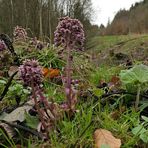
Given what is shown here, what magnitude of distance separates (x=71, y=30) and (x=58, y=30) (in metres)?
0.07

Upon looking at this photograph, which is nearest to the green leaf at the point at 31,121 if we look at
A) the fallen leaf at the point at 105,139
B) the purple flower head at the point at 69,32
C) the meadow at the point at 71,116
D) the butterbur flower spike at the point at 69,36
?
the meadow at the point at 71,116

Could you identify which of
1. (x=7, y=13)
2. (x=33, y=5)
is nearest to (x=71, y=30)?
(x=33, y=5)

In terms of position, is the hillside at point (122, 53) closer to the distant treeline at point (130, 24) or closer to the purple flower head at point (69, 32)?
the purple flower head at point (69, 32)

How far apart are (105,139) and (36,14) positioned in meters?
20.3

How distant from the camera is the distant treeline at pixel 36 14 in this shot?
2028cm

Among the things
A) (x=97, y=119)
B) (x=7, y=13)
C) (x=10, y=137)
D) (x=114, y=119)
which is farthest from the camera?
(x=7, y=13)

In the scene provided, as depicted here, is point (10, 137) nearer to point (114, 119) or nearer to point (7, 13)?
point (114, 119)

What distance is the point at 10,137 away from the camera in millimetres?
1959

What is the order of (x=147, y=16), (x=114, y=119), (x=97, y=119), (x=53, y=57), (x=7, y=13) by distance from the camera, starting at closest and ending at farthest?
(x=97, y=119), (x=114, y=119), (x=53, y=57), (x=7, y=13), (x=147, y=16)

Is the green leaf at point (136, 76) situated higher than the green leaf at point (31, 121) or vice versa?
the green leaf at point (136, 76)

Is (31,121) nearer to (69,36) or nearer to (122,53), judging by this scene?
(69,36)

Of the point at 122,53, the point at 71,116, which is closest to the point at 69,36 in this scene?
the point at 71,116

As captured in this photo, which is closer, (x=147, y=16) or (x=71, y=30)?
(x=71, y=30)

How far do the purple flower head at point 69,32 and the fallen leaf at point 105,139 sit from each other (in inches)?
19.6
